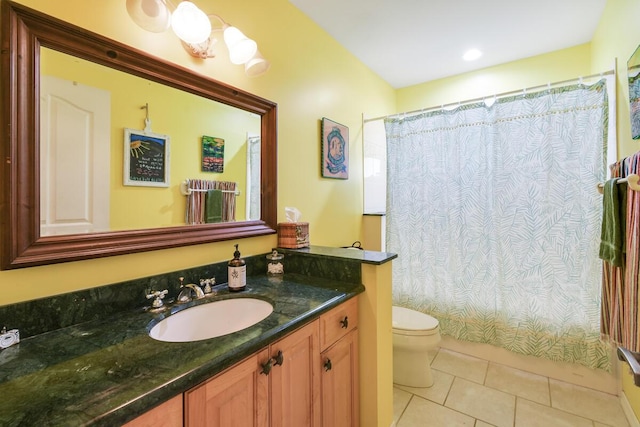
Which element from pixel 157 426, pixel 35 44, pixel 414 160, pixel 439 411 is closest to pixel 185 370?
pixel 157 426

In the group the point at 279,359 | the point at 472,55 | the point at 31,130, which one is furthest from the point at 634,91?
the point at 31,130

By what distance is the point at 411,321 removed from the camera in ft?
6.61

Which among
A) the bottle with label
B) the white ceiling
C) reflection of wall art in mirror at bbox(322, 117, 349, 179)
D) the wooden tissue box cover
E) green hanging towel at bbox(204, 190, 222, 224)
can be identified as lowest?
the bottle with label

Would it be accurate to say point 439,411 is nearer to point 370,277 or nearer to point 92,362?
point 370,277

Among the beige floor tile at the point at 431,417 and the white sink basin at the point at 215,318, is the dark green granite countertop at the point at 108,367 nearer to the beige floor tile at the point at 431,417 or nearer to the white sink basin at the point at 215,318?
the white sink basin at the point at 215,318

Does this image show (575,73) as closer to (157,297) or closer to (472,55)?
(472,55)

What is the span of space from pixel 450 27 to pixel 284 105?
4.46ft

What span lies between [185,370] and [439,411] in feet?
5.42

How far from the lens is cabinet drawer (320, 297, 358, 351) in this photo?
1177mm

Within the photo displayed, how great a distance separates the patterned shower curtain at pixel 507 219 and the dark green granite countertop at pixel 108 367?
5.25 ft

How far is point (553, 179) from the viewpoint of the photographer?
6.31ft

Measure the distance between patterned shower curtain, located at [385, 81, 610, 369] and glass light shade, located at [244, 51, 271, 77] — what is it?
1398 mm

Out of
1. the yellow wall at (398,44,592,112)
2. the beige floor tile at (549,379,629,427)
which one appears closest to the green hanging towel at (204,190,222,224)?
the yellow wall at (398,44,592,112)

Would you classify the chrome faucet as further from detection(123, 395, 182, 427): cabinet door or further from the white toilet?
the white toilet
